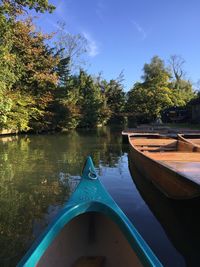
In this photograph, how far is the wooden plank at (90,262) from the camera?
4127 millimetres

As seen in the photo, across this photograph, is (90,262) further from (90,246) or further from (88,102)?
(88,102)

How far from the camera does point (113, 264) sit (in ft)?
13.8

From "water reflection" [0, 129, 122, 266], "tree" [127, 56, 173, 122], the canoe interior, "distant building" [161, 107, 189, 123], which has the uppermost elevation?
"tree" [127, 56, 173, 122]

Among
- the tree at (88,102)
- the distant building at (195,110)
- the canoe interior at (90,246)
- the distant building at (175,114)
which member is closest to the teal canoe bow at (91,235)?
the canoe interior at (90,246)

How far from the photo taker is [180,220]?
6.74m

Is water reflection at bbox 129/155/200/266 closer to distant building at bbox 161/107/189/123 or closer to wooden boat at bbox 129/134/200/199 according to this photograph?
wooden boat at bbox 129/134/200/199

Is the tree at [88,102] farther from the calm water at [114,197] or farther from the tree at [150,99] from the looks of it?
the calm water at [114,197]

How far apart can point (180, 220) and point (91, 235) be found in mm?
2653

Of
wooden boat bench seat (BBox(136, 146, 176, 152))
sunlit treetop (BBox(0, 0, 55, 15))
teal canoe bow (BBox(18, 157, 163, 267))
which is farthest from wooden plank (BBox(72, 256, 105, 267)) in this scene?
sunlit treetop (BBox(0, 0, 55, 15))

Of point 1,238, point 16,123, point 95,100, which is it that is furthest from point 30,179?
point 95,100

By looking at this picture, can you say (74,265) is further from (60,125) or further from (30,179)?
(60,125)

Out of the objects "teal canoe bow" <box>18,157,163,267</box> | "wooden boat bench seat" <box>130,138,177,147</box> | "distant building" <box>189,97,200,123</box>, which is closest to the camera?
"teal canoe bow" <box>18,157,163,267</box>

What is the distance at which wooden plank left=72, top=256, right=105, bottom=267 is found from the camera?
13.5 ft

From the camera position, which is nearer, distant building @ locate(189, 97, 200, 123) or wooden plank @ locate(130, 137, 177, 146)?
wooden plank @ locate(130, 137, 177, 146)
